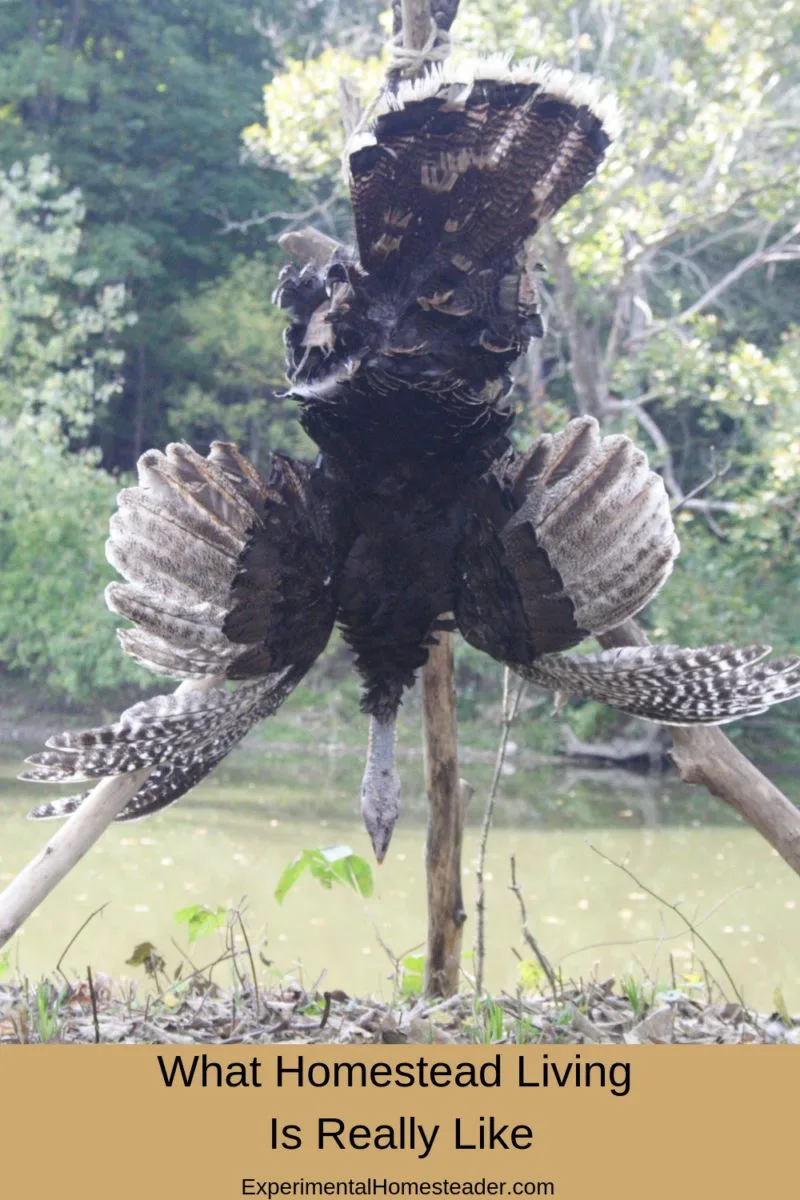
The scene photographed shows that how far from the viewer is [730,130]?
9688mm

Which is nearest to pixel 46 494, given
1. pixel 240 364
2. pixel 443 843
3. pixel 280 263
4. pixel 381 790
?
pixel 240 364

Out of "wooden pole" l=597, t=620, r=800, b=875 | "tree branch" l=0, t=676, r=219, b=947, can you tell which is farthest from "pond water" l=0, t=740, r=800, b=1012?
"tree branch" l=0, t=676, r=219, b=947

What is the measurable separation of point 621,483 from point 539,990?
1.60 m

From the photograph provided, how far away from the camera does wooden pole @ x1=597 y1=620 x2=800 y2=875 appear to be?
2.58 metres

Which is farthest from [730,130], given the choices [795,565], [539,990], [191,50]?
[191,50]

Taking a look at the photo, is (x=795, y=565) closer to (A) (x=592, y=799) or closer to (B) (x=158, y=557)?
(A) (x=592, y=799)

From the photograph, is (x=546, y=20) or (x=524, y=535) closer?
(x=524, y=535)

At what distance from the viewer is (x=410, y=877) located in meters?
8.22

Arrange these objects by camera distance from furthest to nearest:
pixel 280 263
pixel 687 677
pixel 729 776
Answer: pixel 280 263 < pixel 729 776 < pixel 687 677

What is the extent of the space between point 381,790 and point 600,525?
0.63 metres

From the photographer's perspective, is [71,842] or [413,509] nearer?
[413,509]

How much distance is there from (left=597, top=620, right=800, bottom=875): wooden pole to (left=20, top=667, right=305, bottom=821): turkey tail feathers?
2.40 ft

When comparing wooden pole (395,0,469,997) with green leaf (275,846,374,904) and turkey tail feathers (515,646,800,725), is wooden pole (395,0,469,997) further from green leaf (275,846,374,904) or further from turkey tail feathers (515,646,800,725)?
turkey tail feathers (515,646,800,725)

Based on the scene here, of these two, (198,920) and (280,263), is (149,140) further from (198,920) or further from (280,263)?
(198,920)
